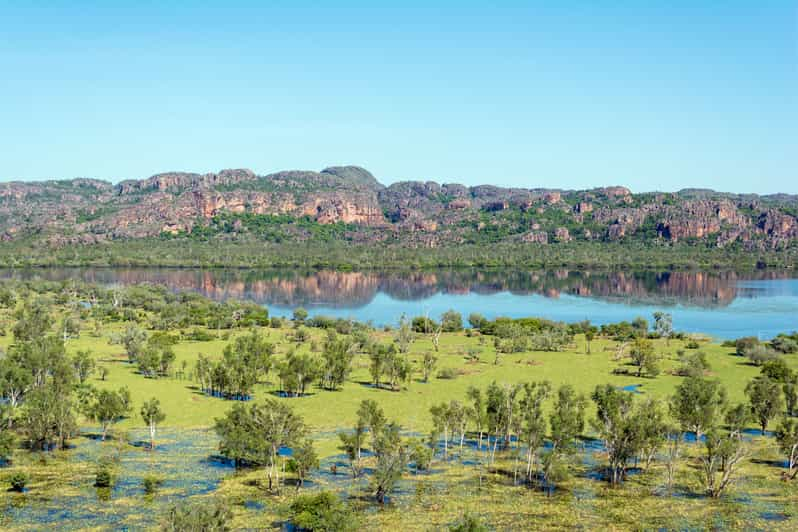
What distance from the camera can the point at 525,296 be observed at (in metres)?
158

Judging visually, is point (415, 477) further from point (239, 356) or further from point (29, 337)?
point (29, 337)

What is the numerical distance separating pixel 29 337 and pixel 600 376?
61.9 meters

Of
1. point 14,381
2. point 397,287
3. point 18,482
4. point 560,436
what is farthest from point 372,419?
point 397,287

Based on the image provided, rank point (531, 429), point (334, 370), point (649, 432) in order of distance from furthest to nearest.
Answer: point (334, 370), point (531, 429), point (649, 432)

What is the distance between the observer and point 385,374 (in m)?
65.5

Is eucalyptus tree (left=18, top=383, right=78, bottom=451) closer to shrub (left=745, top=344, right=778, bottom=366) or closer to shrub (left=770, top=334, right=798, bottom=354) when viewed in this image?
shrub (left=745, top=344, right=778, bottom=366)

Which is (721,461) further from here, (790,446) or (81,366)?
(81,366)

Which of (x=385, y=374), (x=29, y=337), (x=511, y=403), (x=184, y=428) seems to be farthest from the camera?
(x=29, y=337)

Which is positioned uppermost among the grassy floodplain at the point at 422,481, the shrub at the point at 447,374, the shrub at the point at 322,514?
the shrub at the point at 322,514

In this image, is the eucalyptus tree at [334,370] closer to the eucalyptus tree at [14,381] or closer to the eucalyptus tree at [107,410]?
the eucalyptus tree at [107,410]

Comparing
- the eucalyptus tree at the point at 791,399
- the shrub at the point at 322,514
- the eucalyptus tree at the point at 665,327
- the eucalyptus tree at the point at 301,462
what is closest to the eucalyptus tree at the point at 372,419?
the eucalyptus tree at the point at 301,462

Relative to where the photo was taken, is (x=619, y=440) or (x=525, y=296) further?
(x=525, y=296)

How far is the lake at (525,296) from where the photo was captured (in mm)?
122188

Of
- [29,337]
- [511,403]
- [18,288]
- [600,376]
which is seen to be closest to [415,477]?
[511,403]
